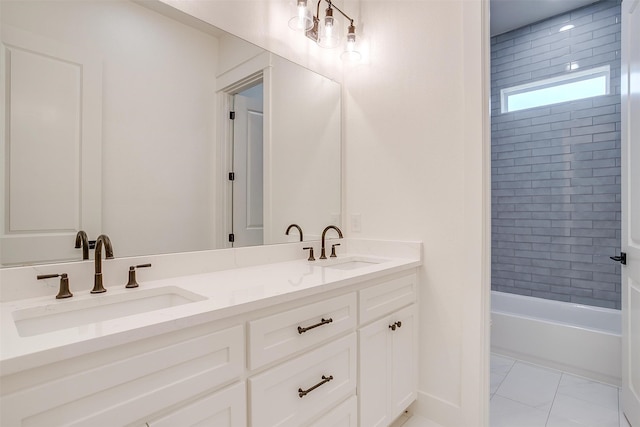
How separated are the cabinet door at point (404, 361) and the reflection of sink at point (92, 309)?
994 mm

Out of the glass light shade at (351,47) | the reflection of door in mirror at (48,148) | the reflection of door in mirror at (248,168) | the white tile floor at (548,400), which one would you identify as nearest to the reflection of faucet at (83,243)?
the reflection of door in mirror at (48,148)

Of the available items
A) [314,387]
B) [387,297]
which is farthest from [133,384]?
[387,297]

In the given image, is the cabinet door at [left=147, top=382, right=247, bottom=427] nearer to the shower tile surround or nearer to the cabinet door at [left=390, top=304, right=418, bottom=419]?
the cabinet door at [left=390, top=304, right=418, bottom=419]

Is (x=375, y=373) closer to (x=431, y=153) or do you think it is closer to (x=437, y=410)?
(x=437, y=410)

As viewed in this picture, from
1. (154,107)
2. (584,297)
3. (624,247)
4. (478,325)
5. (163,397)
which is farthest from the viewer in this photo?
(584,297)

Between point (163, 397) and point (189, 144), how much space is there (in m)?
1.01

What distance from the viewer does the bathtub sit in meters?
2.08

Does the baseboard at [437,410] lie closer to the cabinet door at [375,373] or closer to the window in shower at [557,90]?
the cabinet door at [375,373]

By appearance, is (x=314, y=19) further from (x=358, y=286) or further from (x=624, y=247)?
(x=624, y=247)

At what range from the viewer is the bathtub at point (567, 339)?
6.81ft

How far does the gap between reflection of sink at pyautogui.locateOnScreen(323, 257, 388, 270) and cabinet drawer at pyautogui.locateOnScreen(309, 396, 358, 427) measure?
694 millimetres

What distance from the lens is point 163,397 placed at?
76 centimetres

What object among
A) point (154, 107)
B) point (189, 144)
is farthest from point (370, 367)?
point (154, 107)

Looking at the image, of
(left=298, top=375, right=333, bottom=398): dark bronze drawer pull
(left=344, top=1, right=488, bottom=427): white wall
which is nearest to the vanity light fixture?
(left=344, top=1, right=488, bottom=427): white wall
